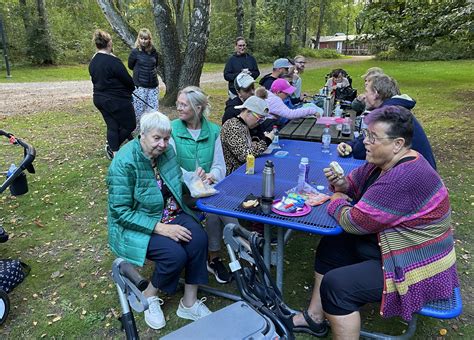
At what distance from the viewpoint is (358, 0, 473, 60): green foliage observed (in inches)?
411

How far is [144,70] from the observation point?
6.28m

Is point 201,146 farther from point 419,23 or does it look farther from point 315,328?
point 419,23

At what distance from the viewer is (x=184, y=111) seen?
116 inches

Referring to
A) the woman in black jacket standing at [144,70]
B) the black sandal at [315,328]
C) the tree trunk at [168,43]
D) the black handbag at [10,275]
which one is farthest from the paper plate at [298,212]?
the tree trunk at [168,43]

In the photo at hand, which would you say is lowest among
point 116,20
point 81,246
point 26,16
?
point 81,246

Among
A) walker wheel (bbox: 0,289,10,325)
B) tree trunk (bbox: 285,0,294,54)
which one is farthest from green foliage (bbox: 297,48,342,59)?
walker wheel (bbox: 0,289,10,325)

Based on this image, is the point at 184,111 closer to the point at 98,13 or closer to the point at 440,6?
the point at 440,6

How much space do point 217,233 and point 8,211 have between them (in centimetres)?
269

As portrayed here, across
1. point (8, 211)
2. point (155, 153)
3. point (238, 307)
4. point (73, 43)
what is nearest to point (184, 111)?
point (155, 153)

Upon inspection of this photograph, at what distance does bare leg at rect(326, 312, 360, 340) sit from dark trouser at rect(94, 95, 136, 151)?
4185mm

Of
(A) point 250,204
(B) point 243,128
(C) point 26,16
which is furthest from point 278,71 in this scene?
A: (C) point 26,16

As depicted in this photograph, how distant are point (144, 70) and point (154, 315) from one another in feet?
15.3

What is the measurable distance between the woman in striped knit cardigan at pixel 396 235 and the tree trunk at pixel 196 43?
261 inches

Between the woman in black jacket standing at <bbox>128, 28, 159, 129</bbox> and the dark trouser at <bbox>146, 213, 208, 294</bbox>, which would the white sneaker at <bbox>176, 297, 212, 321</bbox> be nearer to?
the dark trouser at <bbox>146, 213, 208, 294</bbox>
